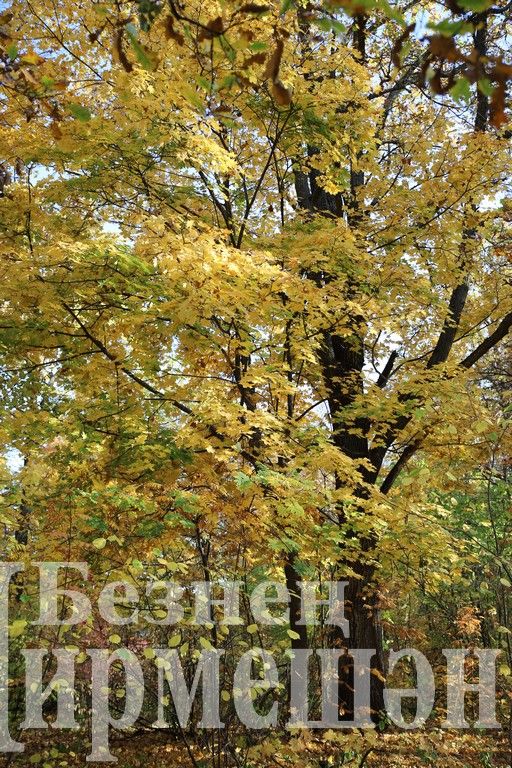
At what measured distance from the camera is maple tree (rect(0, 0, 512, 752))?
4.32 m

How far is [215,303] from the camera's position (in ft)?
13.2

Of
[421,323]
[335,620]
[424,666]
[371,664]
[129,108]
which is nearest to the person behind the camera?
[129,108]

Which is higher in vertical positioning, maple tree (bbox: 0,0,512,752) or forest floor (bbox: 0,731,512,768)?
maple tree (bbox: 0,0,512,752)

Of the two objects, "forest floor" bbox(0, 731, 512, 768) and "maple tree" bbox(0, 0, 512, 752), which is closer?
"maple tree" bbox(0, 0, 512, 752)

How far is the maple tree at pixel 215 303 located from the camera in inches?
170

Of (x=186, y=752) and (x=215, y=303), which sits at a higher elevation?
(x=215, y=303)

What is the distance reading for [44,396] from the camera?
24.9 feet

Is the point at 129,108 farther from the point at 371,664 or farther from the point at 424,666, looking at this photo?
the point at 424,666

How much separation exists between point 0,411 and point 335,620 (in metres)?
4.24

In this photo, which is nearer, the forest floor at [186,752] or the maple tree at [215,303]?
the maple tree at [215,303]

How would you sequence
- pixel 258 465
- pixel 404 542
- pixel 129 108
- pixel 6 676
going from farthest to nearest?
1. pixel 404 542
2. pixel 6 676
3. pixel 258 465
4. pixel 129 108

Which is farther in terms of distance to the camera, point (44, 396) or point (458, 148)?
point (44, 396)

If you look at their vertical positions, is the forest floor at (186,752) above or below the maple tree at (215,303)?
below

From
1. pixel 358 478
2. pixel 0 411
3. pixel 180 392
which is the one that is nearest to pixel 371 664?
pixel 358 478
